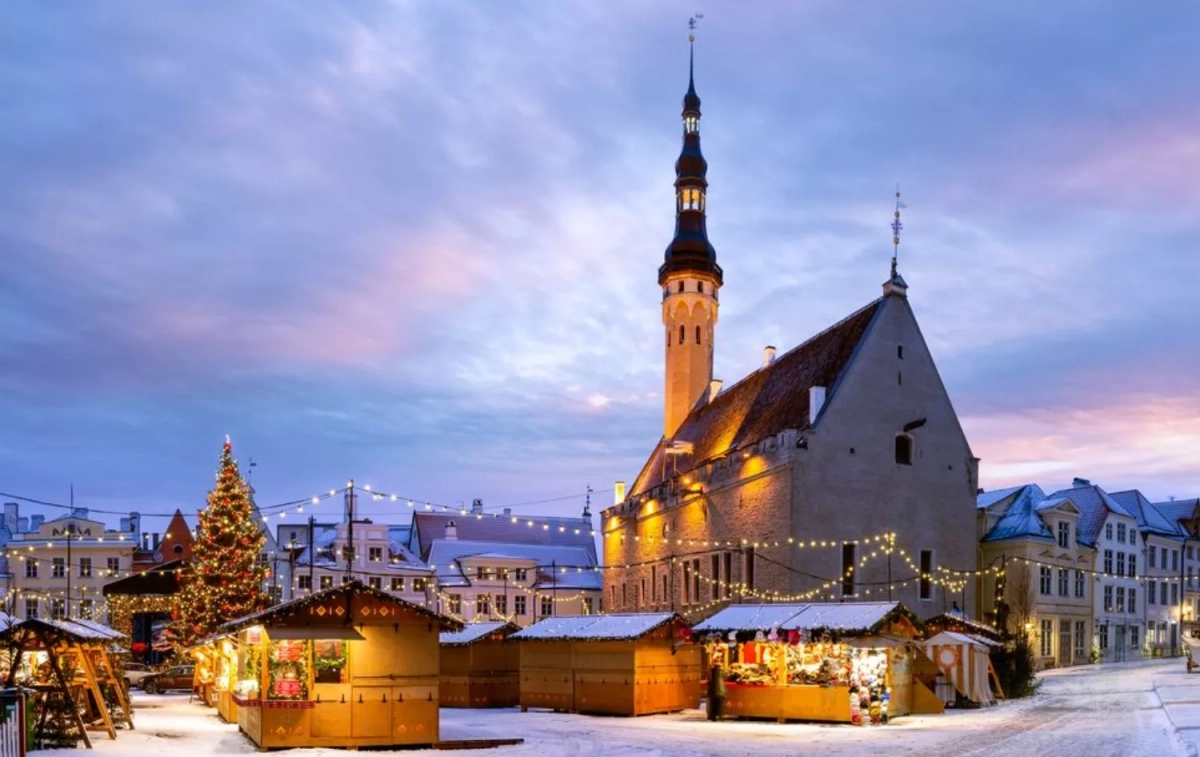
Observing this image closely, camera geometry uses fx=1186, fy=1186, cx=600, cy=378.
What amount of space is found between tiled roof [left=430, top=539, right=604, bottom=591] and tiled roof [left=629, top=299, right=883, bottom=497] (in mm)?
20548

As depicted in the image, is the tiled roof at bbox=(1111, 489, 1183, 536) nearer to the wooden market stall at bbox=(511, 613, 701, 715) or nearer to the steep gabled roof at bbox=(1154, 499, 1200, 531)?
the steep gabled roof at bbox=(1154, 499, 1200, 531)

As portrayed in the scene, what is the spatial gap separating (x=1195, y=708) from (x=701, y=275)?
43734mm

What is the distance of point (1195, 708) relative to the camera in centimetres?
2838

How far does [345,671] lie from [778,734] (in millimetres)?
10008

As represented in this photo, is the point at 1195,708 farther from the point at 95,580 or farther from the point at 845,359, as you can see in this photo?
the point at 95,580

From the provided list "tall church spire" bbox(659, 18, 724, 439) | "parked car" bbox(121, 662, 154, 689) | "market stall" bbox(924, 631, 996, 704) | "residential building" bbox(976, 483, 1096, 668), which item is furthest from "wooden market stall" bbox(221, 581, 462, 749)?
"tall church spire" bbox(659, 18, 724, 439)

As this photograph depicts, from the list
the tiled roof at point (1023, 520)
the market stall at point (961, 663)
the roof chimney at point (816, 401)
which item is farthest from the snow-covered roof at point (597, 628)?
the tiled roof at point (1023, 520)

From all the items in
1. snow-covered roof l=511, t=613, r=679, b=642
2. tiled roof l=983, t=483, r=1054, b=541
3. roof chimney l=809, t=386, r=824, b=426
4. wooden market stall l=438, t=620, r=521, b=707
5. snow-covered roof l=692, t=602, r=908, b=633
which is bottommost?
wooden market stall l=438, t=620, r=521, b=707

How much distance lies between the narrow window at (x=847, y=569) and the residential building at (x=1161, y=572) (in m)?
29.8

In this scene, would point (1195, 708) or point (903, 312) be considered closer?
point (1195, 708)

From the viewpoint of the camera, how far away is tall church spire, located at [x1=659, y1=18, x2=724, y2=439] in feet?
227

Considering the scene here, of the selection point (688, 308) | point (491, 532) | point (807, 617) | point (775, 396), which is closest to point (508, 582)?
point (491, 532)

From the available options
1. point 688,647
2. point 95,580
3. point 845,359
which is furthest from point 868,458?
point 95,580

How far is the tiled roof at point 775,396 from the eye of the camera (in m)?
48.0
